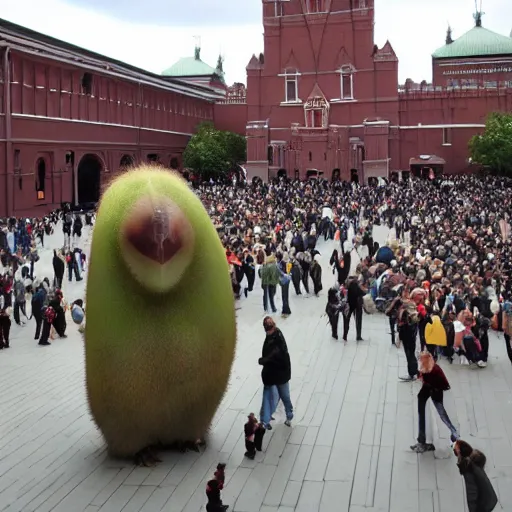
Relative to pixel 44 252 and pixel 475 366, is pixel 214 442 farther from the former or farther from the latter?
pixel 44 252

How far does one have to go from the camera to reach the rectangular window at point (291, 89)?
4938 centimetres

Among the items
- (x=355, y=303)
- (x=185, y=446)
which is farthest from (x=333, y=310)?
(x=185, y=446)

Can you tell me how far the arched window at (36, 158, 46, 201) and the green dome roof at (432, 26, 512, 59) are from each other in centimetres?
3827

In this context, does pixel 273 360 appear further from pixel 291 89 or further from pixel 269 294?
pixel 291 89

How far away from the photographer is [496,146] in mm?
42688

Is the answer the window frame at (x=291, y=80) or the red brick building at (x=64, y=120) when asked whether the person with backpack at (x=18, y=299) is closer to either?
the red brick building at (x=64, y=120)

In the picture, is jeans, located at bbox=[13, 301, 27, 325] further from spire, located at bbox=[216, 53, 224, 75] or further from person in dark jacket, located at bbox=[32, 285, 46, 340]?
spire, located at bbox=[216, 53, 224, 75]

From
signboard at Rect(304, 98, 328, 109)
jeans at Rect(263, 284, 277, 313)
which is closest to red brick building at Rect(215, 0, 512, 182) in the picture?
signboard at Rect(304, 98, 328, 109)

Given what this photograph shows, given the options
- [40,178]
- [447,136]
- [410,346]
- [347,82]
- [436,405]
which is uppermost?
[347,82]

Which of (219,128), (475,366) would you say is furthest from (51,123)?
(475,366)

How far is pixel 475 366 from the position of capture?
1095cm

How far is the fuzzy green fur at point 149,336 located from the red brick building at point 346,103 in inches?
1575

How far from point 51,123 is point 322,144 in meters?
19.0

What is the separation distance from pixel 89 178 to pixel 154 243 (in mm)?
34000
